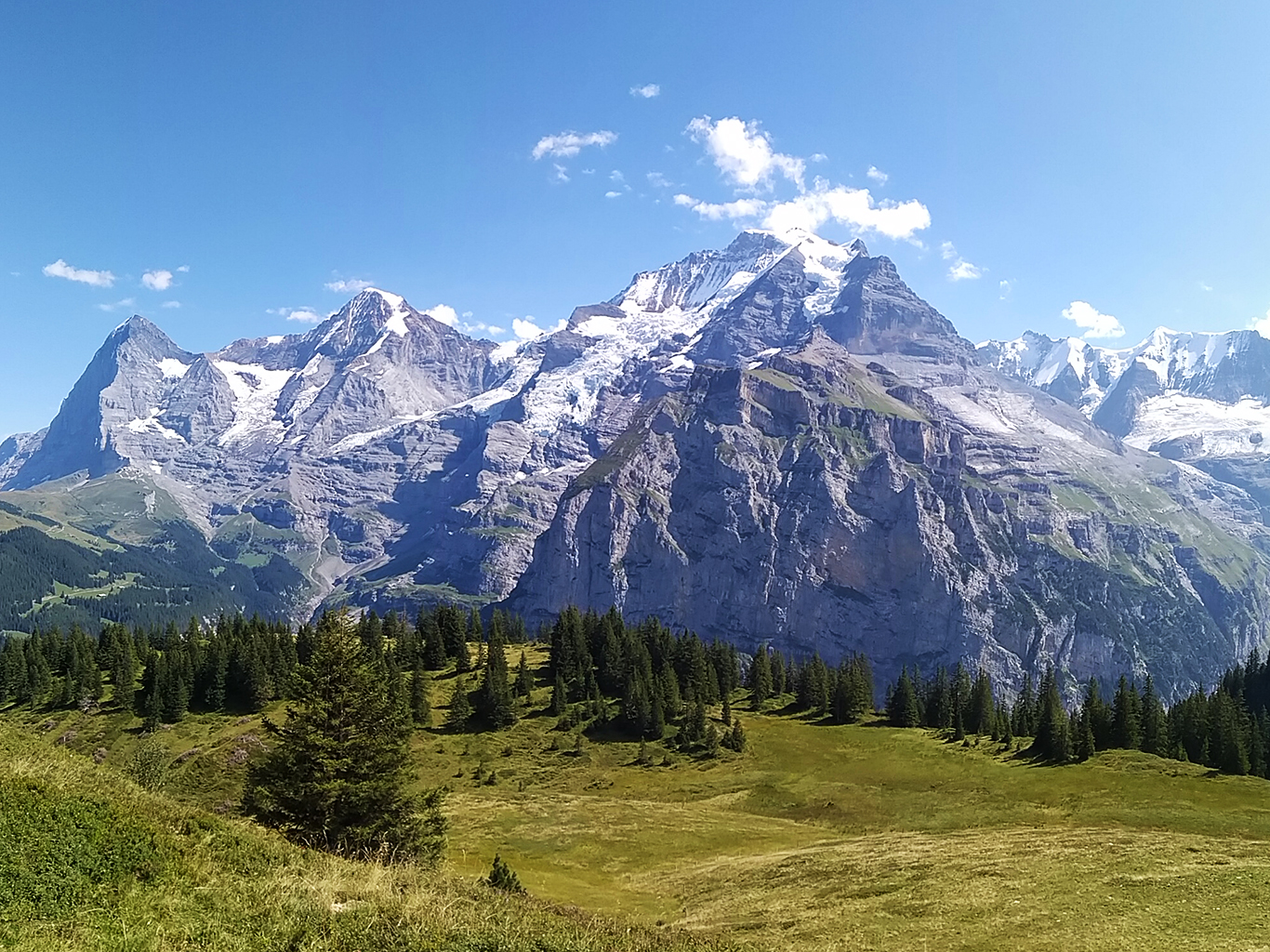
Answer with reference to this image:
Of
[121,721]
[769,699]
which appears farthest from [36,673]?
[769,699]

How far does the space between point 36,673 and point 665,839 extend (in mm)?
107940

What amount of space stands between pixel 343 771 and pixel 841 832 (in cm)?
4836

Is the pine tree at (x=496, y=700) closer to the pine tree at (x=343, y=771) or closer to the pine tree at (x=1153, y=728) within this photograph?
the pine tree at (x=343, y=771)

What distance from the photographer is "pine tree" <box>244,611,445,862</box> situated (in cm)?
3475

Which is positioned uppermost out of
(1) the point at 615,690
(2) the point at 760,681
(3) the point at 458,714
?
(1) the point at 615,690

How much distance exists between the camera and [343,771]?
117 feet

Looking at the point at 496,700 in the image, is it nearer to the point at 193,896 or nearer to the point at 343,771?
the point at 343,771

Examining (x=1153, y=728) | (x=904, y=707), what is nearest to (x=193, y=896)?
(x=1153, y=728)

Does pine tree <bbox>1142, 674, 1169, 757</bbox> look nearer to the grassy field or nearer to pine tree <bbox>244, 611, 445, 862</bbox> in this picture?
the grassy field

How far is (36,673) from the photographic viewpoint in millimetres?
116938

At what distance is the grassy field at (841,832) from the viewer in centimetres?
3134

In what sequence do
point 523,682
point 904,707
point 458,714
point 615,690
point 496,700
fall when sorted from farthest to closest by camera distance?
point 615,690 → point 904,707 → point 523,682 → point 496,700 → point 458,714

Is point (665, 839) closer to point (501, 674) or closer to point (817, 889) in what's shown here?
point (817, 889)

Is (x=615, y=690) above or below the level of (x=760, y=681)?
above
